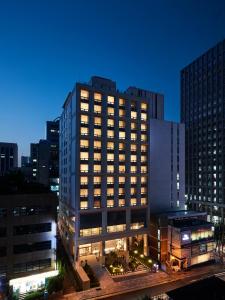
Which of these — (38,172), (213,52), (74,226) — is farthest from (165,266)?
(213,52)

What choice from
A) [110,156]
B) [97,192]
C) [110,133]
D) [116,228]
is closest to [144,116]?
[110,133]

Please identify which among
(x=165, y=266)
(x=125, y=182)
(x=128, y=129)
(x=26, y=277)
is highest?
(x=128, y=129)

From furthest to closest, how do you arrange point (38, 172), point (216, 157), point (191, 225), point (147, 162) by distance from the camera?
point (38, 172)
point (216, 157)
point (147, 162)
point (191, 225)

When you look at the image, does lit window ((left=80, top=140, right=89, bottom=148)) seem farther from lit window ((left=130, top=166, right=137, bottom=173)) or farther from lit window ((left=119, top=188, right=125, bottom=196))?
lit window ((left=119, top=188, right=125, bottom=196))

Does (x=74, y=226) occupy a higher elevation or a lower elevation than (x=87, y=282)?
higher

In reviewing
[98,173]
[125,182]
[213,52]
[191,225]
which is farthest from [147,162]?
[213,52]

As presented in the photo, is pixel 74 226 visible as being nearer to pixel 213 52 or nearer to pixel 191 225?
pixel 191 225

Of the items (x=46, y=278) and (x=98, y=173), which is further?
(x=98, y=173)

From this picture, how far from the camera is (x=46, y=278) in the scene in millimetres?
38812

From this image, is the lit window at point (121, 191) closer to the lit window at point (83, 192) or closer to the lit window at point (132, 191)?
the lit window at point (132, 191)

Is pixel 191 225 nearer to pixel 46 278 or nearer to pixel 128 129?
pixel 128 129

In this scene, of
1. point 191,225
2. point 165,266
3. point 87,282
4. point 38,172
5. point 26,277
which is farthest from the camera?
point 38,172

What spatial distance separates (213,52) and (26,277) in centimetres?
12063

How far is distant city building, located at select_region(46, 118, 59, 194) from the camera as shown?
112188 millimetres
